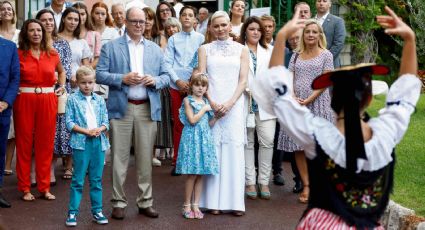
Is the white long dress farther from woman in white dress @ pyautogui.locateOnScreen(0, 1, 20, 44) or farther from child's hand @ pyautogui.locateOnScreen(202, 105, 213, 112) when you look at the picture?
woman in white dress @ pyautogui.locateOnScreen(0, 1, 20, 44)

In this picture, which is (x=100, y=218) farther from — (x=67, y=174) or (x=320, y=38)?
(x=320, y=38)

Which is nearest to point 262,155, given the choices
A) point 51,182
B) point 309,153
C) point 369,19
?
point 51,182

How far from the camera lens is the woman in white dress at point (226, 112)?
8898 millimetres

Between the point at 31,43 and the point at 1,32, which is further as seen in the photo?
the point at 1,32

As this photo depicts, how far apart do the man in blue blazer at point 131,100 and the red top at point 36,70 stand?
3.16 ft

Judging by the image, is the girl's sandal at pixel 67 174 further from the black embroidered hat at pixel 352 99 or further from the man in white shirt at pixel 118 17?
the black embroidered hat at pixel 352 99

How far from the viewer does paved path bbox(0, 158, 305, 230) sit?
8.31m

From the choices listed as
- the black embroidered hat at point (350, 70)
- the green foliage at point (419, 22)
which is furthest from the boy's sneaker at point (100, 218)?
the green foliage at point (419, 22)

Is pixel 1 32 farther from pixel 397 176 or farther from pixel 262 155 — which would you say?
pixel 397 176

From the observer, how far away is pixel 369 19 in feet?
76.1

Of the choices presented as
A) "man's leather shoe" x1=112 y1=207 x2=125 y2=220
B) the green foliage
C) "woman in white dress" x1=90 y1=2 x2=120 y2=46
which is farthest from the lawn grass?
the green foliage

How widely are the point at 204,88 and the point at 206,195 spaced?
1.17 m

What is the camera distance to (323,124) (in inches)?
175

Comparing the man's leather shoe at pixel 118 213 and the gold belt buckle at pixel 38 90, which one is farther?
the gold belt buckle at pixel 38 90
